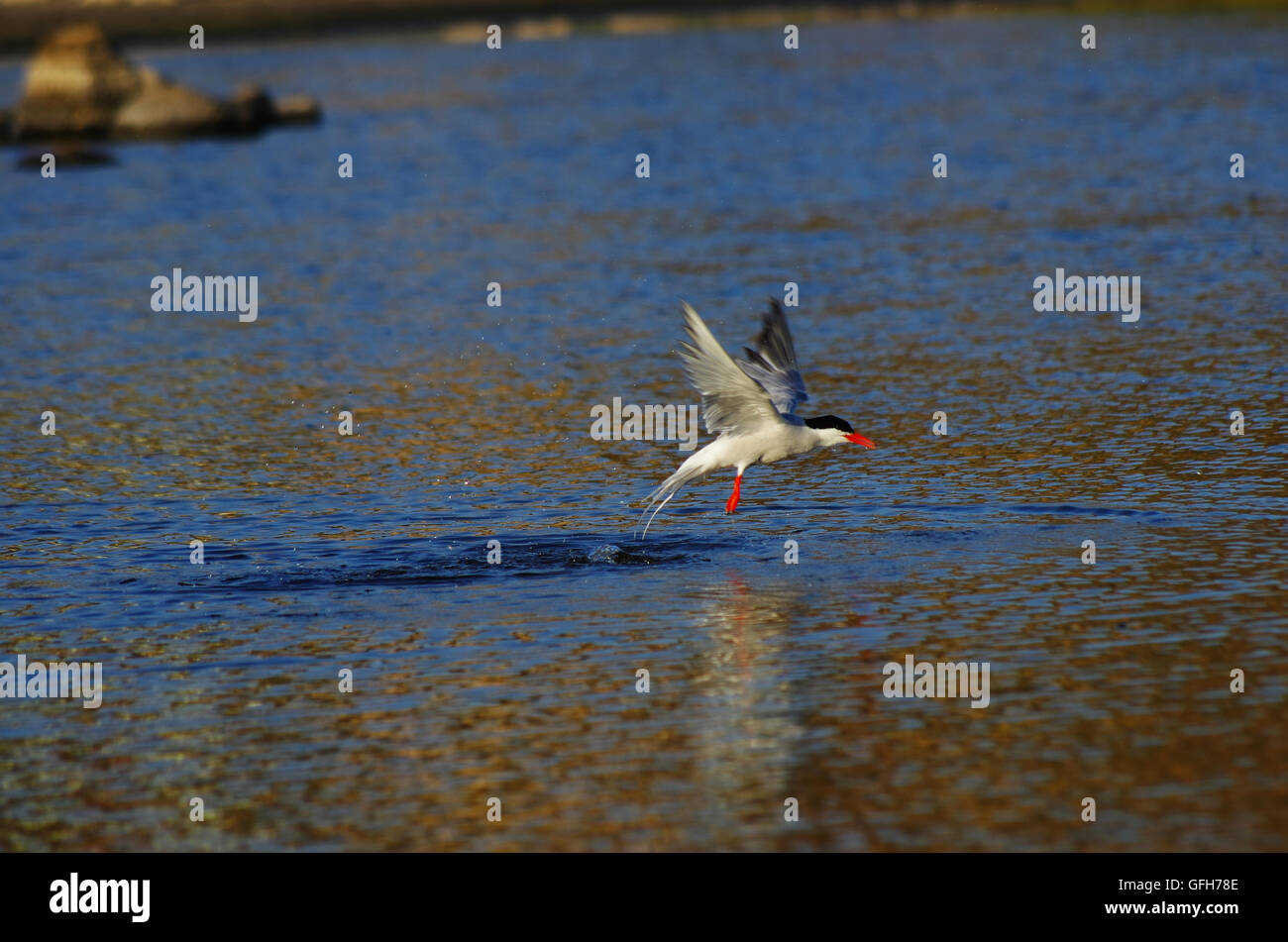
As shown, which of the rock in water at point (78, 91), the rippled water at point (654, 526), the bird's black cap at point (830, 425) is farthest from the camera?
the rock in water at point (78, 91)

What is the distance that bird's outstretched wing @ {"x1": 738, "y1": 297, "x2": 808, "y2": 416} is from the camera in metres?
15.3

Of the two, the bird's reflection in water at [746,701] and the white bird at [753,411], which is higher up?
the white bird at [753,411]

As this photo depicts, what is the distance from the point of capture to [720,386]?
46.1ft

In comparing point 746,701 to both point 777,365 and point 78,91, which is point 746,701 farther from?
point 78,91

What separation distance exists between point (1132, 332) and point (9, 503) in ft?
40.4

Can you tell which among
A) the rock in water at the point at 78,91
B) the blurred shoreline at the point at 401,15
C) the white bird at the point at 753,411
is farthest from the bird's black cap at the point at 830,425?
the blurred shoreline at the point at 401,15

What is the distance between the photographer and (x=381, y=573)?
14430 millimetres

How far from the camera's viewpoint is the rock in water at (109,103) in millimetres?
49469

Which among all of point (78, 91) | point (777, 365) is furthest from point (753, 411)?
point (78, 91)

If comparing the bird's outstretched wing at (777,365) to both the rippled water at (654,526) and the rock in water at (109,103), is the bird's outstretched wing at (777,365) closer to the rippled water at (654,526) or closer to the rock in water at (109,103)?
the rippled water at (654,526)

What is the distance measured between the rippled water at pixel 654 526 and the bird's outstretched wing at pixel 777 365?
1.09 m

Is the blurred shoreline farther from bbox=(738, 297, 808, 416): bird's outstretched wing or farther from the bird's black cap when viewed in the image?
the bird's black cap

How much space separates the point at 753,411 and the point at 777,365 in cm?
115

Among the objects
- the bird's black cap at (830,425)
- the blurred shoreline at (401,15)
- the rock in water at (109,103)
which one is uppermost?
the blurred shoreline at (401,15)
